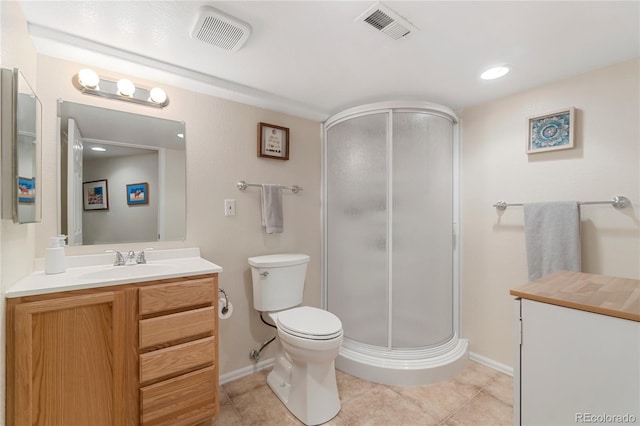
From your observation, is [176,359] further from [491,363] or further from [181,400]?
[491,363]

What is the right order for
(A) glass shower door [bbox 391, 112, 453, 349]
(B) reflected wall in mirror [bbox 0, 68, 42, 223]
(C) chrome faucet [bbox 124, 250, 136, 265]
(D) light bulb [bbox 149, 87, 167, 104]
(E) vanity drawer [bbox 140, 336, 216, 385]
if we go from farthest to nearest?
(A) glass shower door [bbox 391, 112, 453, 349] < (D) light bulb [bbox 149, 87, 167, 104] < (C) chrome faucet [bbox 124, 250, 136, 265] < (E) vanity drawer [bbox 140, 336, 216, 385] < (B) reflected wall in mirror [bbox 0, 68, 42, 223]

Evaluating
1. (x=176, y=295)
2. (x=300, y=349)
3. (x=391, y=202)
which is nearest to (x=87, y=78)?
(x=176, y=295)

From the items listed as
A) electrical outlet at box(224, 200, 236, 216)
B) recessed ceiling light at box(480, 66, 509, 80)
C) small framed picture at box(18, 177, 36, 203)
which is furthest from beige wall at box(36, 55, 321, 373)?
recessed ceiling light at box(480, 66, 509, 80)

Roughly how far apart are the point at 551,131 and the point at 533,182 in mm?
353

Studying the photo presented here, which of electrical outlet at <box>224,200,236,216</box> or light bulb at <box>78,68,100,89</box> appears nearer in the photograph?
light bulb at <box>78,68,100,89</box>

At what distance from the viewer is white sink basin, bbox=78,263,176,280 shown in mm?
1424

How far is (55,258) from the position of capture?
143cm

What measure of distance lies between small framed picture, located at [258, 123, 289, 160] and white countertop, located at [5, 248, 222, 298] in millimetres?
919

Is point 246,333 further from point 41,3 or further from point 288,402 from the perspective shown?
point 41,3

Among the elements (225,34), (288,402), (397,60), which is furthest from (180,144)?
(288,402)

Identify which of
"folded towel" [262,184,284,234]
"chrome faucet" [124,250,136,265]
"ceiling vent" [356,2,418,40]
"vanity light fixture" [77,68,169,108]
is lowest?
"chrome faucet" [124,250,136,265]

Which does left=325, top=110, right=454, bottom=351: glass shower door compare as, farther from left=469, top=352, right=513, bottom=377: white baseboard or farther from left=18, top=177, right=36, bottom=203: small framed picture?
left=18, top=177, right=36, bottom=203: small framed picture

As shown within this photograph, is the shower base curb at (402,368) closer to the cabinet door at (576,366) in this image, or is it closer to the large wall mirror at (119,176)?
the cabinet door at (576,366)

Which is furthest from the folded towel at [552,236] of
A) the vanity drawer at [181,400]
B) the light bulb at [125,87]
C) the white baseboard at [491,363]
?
the light bulb at [125,87]
